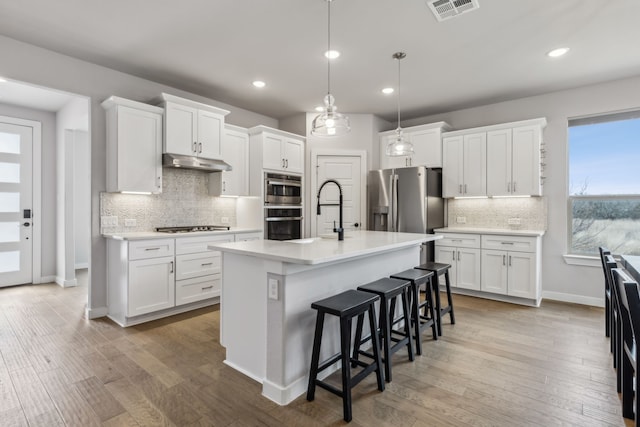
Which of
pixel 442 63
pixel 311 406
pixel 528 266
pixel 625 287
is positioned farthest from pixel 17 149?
pixel 528 266

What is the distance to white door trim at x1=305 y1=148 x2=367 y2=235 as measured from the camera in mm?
5320

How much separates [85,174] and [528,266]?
7.22 meters

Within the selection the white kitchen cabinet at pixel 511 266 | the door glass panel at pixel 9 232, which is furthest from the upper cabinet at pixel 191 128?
the white kitchen cabinet at pixel 511 266

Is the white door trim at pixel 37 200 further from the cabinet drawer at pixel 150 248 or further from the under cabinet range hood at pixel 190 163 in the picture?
the cabinet drawer at pixel 150 248

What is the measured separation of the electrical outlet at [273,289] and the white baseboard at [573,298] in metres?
4.17

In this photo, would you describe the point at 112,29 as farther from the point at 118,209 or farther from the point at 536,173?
the point at 536,173

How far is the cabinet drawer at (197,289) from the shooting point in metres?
3.72

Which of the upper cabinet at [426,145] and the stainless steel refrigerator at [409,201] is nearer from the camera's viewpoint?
the stainless steel refrigerator at [409,201]

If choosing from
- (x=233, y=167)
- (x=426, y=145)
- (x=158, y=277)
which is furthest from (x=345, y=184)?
(x=158, y=277)

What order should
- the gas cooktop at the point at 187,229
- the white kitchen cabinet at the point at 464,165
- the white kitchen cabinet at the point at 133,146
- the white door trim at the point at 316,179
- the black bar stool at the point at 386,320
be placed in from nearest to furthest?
the black bar stool at the point at 386,320 → the white kitchen cabinet at the point at 133,146 → the gas cooktop at the point at 187,229 → the white kitchen cabinet at the point at 464,165 → the white door trim at the point at 316,179

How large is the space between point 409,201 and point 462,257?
1.08m

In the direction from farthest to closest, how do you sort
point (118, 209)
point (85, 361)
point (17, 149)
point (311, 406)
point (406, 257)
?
1. point (17, 149)
2. point (118, 209)
3. point (406, 257)
4. point (85, 361)
5. point (311, 406)

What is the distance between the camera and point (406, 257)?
3.49 m

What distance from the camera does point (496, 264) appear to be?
4.29 meters
